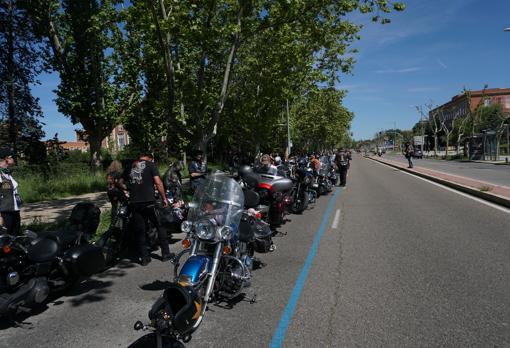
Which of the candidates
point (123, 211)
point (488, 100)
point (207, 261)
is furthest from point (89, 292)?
point (488, 100)

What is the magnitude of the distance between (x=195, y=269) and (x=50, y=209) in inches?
386

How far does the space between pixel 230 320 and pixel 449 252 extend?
4129mm

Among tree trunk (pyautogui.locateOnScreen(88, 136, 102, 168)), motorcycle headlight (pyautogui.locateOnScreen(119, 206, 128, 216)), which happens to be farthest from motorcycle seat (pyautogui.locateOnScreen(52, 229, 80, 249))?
tree trunk (pyautogui.locateOnScreen(88, 136, 102, 168))

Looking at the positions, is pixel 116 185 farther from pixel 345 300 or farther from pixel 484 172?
pixel 484 172

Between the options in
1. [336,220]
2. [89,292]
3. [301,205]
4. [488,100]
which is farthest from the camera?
[488,100]

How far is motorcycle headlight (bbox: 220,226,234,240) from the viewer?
4289 millimetres

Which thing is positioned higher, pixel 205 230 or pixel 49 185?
pixel 205 230

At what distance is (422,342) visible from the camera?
367 centimetres

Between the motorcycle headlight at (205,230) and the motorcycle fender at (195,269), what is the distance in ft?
0.66

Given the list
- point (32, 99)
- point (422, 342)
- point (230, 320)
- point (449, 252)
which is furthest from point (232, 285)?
point (32, 99)

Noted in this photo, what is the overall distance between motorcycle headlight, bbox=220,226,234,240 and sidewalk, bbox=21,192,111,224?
22.3 feet

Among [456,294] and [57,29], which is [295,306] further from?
[57,29]

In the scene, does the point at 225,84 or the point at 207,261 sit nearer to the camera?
the point at 207,261

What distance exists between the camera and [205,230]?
4.27 metres
